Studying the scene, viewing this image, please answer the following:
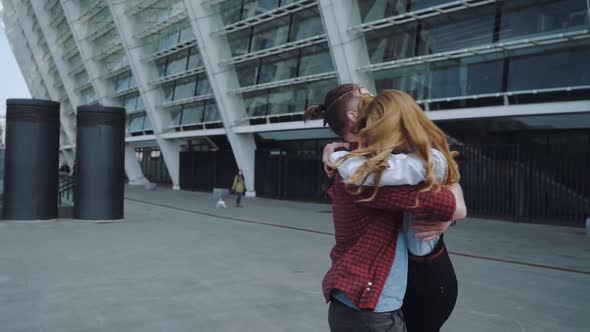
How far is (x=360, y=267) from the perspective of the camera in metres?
1.75

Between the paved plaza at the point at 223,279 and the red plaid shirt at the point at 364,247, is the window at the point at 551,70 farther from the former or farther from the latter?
the red plaid shirt at the point at 364,247

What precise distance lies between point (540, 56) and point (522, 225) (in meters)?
5.16

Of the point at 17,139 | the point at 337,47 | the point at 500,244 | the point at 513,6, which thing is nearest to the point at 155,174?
the point at 337,47

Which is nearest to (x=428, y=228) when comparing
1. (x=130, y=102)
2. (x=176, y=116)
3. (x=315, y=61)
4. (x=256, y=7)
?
(x=315, y=61)

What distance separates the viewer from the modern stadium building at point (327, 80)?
1588 centimetres

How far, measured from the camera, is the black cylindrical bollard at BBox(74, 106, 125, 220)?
14078mm

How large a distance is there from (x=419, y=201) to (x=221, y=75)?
2607 cm

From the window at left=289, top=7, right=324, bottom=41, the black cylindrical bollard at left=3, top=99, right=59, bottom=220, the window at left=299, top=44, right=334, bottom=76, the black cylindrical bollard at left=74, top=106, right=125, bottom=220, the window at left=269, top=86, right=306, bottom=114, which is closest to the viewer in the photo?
the black cylindrical bollard at left=3, top=99, right=59, bottom=220

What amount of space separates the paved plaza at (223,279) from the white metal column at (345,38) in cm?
898

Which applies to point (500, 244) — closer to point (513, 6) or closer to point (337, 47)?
point (513, 6)

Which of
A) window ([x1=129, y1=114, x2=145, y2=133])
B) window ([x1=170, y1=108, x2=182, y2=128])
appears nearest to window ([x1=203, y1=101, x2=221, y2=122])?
window ([x1=170, y1=108, x2=182, y2=128])

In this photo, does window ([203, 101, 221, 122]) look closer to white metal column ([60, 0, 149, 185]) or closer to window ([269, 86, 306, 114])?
window ([269, 86, 306, 114])

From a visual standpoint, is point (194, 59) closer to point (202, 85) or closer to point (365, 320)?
point (202, 85)

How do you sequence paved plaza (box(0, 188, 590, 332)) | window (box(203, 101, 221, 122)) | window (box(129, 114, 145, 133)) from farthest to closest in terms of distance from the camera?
1. window (box(129, 114, 145, 133))
2. window (box(203, 101, 221, 122))
3. paved plaza (box(0, 188, 590, 332))
